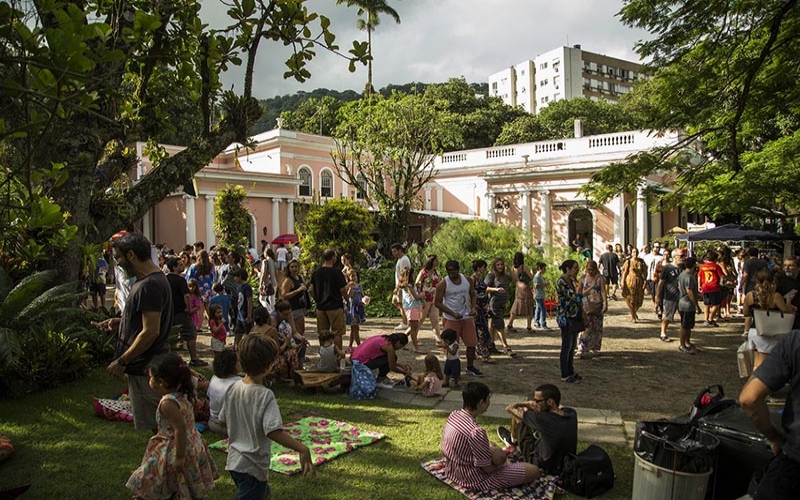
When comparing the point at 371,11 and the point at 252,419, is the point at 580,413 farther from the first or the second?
the point at 371,11

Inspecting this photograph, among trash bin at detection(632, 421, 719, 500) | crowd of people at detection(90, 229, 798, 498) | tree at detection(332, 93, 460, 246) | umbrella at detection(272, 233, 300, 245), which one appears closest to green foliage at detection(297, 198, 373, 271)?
crowd of people at detection(90, 229, 798, 498)

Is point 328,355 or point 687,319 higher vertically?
point 687,319

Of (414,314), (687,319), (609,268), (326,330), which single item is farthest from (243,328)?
(609,268)

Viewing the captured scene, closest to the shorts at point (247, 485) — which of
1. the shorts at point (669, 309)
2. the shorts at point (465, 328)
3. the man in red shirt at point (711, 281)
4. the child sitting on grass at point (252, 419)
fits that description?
the child sitting on grass at point (252, 419)

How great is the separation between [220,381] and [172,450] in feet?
6.30

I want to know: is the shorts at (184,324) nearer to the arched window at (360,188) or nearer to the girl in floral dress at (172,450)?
the girl in floral dress at (172,450)

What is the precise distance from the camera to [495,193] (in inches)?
1073

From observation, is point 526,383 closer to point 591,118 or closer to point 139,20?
point 139,20

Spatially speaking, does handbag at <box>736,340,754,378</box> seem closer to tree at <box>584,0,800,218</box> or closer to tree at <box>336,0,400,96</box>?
tree at <box>584,0,800,218</box>

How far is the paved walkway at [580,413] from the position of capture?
5.64 meters

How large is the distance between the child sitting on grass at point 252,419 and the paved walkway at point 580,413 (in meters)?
3.45

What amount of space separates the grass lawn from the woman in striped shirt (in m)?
0.18

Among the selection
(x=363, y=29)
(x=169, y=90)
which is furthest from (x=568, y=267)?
(x=363, y=29)

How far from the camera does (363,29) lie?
37.0 metres
